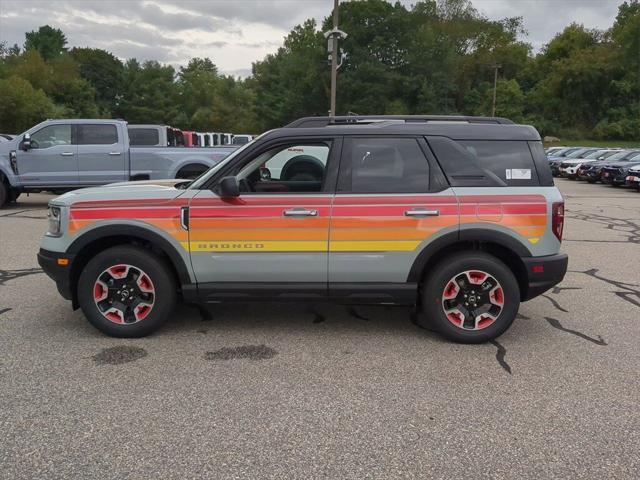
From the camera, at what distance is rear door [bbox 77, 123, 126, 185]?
41.1 feet

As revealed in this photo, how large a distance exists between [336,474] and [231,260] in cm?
216

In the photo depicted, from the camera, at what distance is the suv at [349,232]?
176 inches

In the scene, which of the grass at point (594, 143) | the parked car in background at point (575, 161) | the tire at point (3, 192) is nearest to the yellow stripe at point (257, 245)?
the tire at point (3, 192)

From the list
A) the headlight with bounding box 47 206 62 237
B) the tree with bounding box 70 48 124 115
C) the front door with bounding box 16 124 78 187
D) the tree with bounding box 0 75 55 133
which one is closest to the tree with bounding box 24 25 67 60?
the tree with bounding box 70 48 124 115

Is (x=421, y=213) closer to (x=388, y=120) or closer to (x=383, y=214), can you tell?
(x=383, y=214)

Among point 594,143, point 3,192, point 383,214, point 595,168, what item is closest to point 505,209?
point 383,214

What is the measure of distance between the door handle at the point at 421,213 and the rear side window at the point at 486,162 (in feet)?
0.95

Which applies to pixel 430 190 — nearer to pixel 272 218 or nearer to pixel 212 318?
pixel 272 218

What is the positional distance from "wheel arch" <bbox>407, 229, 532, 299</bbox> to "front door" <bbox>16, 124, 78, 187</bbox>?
10350 millimetres

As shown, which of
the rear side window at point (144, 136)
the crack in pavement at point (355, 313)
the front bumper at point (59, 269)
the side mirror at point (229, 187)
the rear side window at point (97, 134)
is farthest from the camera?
the rear side window at point (144, 136)

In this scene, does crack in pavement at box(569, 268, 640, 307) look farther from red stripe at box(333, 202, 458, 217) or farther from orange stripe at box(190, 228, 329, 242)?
orange stripe at box(190, 228, 329, 242)

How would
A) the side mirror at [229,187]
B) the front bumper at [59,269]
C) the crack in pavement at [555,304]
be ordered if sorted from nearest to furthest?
the side mirror at [229,187] < the front bumper at [59,269] < the crack in pavement at [555,304]

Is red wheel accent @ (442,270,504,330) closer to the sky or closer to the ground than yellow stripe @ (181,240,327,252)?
closer to the ground

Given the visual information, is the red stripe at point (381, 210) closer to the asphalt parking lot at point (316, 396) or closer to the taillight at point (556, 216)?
the taillight at point (556, 216)
